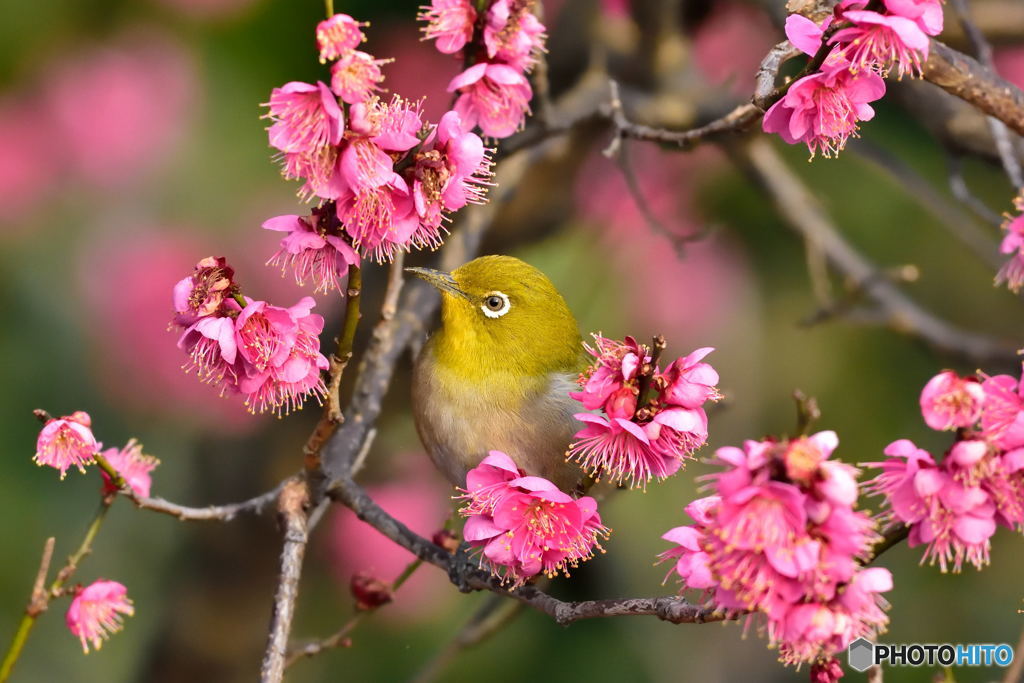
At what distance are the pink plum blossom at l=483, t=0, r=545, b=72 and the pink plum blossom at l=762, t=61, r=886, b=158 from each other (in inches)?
17.7

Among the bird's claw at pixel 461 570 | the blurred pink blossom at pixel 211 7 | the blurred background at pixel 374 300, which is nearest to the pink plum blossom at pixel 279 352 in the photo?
the bird's claw at pixel 461 570

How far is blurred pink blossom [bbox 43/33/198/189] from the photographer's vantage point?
14.7 feet

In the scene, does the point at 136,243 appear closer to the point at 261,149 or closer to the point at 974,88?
the point at 261,149

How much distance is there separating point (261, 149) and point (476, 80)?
9.69ft

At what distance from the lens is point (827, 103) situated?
162 centimetres

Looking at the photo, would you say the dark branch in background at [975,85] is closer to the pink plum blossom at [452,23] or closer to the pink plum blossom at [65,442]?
the pink plum blossom at [452,23]

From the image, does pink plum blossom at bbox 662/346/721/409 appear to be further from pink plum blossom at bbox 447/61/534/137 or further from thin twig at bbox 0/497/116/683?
thin twig at bbox 0/497/116/683

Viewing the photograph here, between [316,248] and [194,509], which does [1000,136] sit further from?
[194,509]

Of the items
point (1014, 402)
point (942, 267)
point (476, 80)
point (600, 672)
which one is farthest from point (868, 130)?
point (1014, 402)

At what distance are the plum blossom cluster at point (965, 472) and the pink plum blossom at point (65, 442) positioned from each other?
112 cm

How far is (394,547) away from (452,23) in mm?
2589

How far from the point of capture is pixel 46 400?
13.9 feet

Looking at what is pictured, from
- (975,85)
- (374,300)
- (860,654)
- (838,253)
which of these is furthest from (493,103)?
(838,253)

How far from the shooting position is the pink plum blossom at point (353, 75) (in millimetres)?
1345
